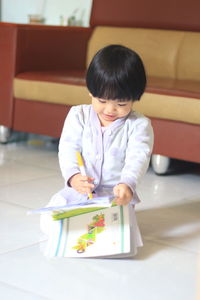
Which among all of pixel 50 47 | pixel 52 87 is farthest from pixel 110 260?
pixel 50 47

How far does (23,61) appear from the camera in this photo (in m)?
3.08

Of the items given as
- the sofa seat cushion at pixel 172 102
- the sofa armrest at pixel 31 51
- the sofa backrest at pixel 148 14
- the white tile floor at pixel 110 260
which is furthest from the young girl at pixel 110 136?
the sofa backrest at pixel 148 14

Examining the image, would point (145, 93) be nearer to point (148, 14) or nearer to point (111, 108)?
point (148, 14)

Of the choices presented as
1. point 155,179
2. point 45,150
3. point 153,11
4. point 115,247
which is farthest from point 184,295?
point 153,11

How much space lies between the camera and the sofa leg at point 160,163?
2648 mm

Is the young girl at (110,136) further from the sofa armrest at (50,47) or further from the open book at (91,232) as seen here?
the sofa armrest at (50,47)

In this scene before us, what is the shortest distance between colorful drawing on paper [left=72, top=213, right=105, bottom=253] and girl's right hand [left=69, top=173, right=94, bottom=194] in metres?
0.09

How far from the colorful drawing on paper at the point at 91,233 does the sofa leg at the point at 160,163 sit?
3.14 feet

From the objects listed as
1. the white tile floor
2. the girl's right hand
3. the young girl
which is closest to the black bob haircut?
the young girl

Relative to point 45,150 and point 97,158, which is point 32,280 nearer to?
point 97,158

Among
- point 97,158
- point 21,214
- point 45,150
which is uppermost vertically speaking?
point 97,158

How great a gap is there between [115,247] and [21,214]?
1.52ft

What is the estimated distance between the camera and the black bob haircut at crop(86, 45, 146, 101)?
5.48ft

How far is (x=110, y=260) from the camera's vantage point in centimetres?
168
